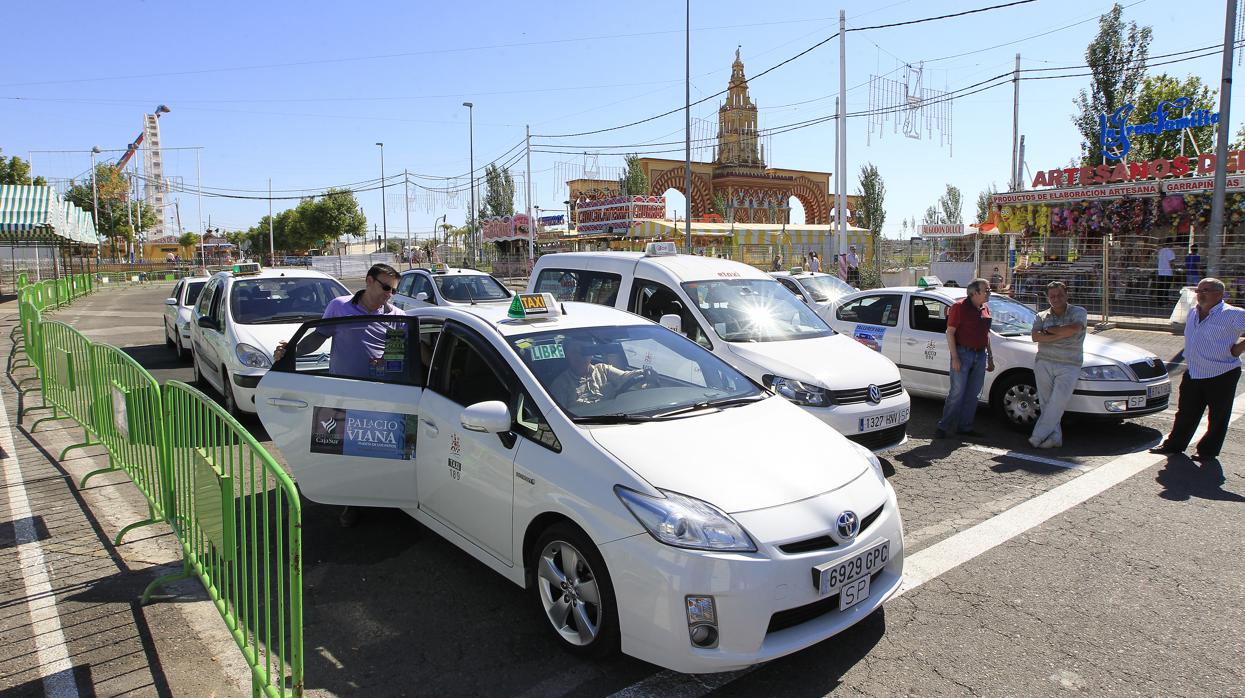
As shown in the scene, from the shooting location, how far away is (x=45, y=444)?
7.54m

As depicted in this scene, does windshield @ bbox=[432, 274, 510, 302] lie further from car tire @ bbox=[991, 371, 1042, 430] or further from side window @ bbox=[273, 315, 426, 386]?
car tire @ bbox=[991, 371, 1042, 430]

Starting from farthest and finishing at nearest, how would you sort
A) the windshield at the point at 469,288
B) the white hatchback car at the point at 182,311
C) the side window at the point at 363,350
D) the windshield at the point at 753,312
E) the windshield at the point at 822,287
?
1. the windshield at the point at 822,287
2. the windshield at the point at 469,288
3. the white hatchback car at the point at 182,311
4. the windshield at the point at 753,312
5. the side window at the point at 363,350

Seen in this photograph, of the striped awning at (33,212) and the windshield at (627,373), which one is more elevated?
the striped awning at (33,212)

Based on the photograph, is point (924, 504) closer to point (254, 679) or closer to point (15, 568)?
point (254, 679)

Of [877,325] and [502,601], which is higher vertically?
[877,325]

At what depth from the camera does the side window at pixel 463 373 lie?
424 centimetres

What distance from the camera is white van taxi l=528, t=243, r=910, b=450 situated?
6270 mm

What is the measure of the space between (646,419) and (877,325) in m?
6.17

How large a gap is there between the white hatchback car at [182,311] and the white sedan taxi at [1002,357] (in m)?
10.4

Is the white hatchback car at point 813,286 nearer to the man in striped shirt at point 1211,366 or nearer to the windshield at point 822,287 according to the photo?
the windshield at point 822,287

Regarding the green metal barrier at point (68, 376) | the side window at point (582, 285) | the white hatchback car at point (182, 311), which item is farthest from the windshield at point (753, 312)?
the white hatchback car at point (182, 311)

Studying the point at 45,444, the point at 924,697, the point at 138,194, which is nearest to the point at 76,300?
the point at 45,444

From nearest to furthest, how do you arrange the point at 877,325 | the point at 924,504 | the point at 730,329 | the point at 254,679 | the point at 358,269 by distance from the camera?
the point at 254,679
the point at 924,504
the point at 730,329
the point at 877,325
the point at 358,269

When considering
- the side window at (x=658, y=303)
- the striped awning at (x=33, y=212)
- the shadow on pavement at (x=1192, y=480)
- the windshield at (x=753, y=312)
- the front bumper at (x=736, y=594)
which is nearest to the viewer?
the front bumper at (x=736, y=594)
